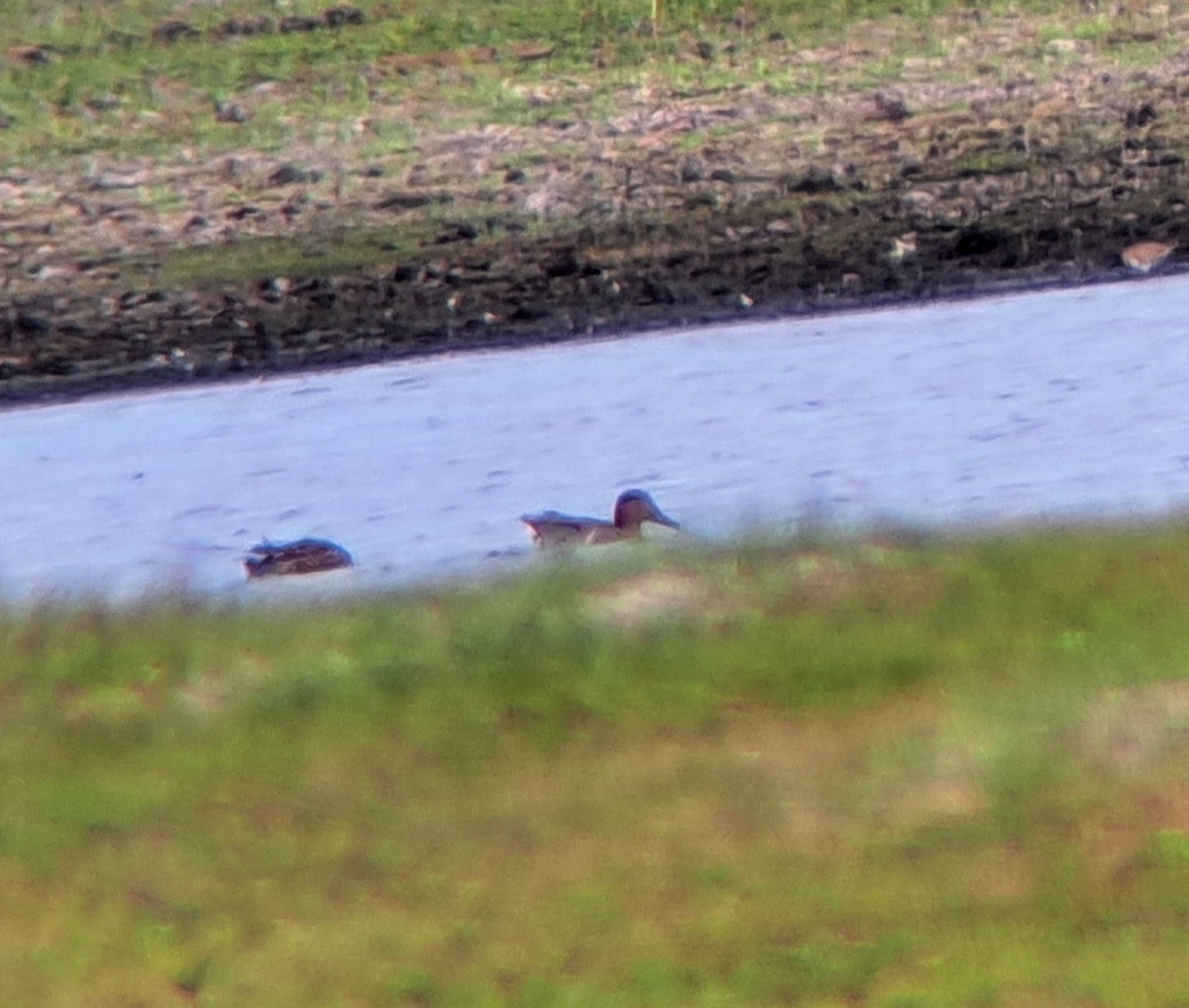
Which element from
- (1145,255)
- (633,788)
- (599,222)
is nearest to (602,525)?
(633,788)

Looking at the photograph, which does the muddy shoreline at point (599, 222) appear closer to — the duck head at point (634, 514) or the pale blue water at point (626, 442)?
the pale blue water at point (626, 442)

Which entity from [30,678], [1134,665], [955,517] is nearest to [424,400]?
[955,517]

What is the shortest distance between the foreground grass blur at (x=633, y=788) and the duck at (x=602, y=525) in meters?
0.47

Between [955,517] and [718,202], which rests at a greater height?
[955,517]

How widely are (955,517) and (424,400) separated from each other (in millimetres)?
2770

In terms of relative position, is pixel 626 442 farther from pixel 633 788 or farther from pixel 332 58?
pixel 332 58

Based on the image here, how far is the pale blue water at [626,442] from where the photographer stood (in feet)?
22.4

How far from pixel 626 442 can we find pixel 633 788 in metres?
3.15

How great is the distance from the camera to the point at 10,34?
51.2 feet

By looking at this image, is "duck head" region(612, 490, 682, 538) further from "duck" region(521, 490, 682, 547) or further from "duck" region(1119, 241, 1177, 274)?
"duck" region(1119, 241, 1177, 274)

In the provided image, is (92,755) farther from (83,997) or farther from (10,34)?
(10,34)

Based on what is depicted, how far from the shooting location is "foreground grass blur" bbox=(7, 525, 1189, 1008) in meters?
4.10

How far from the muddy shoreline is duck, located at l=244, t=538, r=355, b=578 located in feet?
10.4

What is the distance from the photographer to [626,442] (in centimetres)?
782
